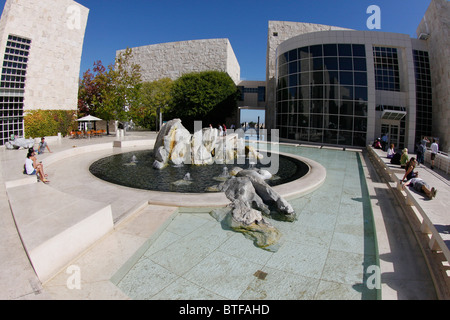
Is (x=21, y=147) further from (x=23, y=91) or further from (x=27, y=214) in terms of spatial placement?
(x=27, y=214)

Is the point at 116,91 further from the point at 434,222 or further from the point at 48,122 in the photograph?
the point at 434,222

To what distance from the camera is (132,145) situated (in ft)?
64.3

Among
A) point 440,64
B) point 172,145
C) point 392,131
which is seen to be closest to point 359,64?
point 392,131

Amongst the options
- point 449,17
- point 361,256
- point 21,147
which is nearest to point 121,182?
point 361,256

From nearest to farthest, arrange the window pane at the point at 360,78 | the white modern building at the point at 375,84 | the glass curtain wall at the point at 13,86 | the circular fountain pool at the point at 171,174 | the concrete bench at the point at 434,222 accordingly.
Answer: the concrete bench at the point at 434,222 → the circular fountain pool at the point at 171,174 → the glass curtain wall at the point at 13,86 → the white modern building at the point at 375,84 → the window pane at the point at 360,78

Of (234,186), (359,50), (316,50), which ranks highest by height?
(316,50)

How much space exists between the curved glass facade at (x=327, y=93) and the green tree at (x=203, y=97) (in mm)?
11100

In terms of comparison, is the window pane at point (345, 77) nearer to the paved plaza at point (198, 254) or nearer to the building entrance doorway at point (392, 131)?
the building entrance doorway at point (392, 131)

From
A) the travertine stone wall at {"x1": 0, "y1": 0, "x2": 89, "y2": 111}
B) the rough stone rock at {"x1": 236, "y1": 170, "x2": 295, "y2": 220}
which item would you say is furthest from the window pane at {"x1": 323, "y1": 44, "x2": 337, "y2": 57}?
the travertine stone wall at {"x1": 0, "y1": 0, "x2": 89, "y2": 111}

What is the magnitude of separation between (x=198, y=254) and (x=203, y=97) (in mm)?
32094

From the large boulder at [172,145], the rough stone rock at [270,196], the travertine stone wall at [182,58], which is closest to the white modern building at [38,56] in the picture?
the large boulder at [172,145]

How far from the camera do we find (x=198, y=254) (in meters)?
4.42

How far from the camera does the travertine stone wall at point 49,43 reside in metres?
18.2
